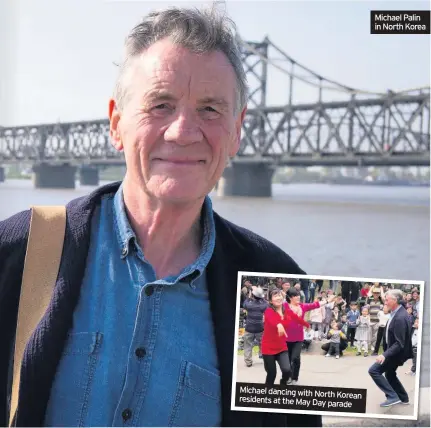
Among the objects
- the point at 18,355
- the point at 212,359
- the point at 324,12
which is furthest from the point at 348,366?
the point at 324,12

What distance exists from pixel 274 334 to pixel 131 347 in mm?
378

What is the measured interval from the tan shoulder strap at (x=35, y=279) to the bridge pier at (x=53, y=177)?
97cm

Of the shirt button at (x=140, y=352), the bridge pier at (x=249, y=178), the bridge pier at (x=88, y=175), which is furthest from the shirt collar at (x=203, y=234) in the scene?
the bridge pier at (x=249, y=178)

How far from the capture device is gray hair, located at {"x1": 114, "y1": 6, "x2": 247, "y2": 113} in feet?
2.65

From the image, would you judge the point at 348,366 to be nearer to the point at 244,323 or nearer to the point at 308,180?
the point at 244,323

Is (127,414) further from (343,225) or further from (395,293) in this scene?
(343,225)

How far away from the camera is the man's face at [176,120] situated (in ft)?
2.71

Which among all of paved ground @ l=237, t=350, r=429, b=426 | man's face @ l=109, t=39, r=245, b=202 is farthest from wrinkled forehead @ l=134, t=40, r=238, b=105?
paved ground @ l=237, t=350, r=429, b=426

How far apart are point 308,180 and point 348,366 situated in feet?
4.13

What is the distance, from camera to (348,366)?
1186mm

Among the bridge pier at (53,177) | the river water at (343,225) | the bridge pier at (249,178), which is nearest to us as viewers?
the bridge pier at (53,177)

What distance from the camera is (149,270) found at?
33.4 inches

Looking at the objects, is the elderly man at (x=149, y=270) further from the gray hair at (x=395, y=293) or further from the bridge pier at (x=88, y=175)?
the bridge pier at (x=88, y=175)

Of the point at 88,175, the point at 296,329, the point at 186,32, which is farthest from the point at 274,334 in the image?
the point at 88,175
